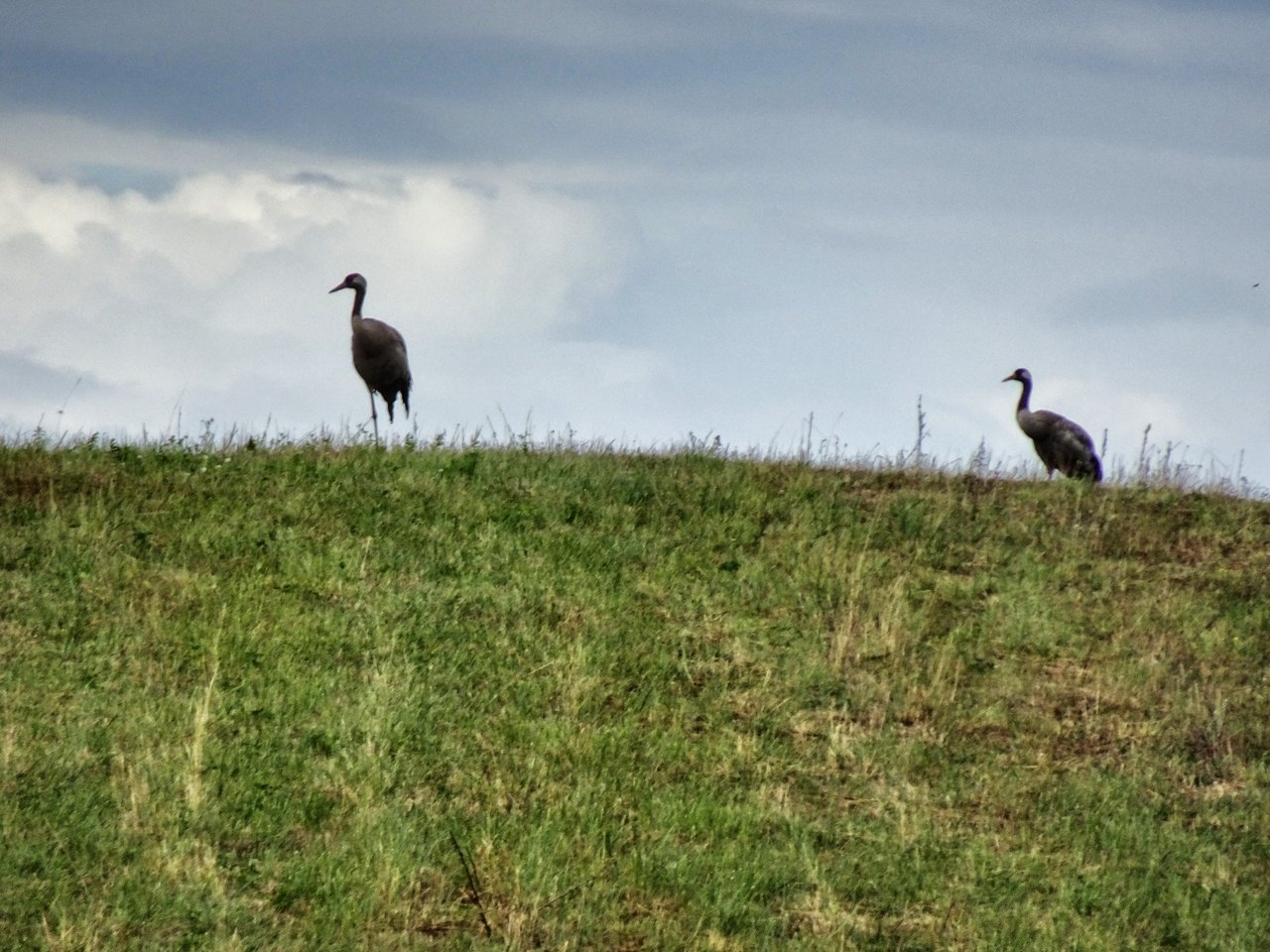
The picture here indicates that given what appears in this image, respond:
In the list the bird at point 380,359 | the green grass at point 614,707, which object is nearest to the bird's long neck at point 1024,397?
the green grass at point 614,707

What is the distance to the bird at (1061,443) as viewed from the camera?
19.3 m

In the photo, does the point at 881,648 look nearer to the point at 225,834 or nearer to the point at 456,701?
the point at 456,701

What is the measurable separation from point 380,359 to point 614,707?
11656 mm

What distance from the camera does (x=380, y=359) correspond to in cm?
2055

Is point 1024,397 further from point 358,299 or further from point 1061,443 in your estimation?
point 358,299

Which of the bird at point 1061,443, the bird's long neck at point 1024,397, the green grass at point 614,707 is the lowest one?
the green grass at point 614,707

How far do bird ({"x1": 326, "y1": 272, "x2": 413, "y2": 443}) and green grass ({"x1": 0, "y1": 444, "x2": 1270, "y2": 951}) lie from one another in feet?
17.9

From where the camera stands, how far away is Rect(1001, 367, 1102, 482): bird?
19.3 meters

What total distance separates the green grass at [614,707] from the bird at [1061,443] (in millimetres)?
4213

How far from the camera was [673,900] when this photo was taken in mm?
7406

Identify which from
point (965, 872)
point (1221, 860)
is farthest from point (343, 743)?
point (1221, 860)

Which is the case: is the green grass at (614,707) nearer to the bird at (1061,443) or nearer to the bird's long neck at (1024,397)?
the bird at (1061,443)

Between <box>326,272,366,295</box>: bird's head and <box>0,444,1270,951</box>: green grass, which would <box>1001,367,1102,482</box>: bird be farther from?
<box>326,272,366,295</box>: bird's head

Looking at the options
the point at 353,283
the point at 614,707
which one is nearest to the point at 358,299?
the point at 353,283
